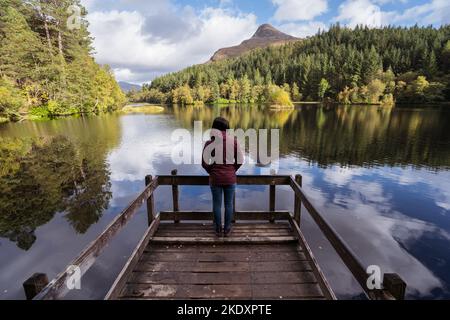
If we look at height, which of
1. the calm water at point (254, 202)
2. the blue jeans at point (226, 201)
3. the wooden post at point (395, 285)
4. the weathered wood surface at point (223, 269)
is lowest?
the calm water at point (254, 202)

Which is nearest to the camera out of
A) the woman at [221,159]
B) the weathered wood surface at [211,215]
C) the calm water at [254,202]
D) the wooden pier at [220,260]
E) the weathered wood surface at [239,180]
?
the wooden pier at [220,260]

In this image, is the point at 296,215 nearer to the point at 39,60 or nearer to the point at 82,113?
the point at 39,60

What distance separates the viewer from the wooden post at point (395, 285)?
7.50 ft

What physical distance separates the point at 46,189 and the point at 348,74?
120m

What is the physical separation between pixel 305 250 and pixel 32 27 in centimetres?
6087

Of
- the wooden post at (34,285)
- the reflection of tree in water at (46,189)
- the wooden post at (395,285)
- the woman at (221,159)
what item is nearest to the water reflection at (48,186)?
the reflection of tree in water at (46,189)

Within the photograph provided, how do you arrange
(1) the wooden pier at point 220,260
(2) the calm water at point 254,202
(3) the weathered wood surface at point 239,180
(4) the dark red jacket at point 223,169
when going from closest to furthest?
(1) the wooden pier at point 220,260 < (4) the dark red jacket at point 223,169 < (3) the weathered wood surface at point 239,180 < (2) the calm water at point 254,202

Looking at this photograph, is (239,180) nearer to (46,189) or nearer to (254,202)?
(254,202)

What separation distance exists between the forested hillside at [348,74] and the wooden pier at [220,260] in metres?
94.5

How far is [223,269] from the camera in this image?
460 cm

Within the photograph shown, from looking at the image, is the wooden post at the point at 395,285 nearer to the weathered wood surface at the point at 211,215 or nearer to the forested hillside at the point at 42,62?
the weathered wood surface at the point at 211,215
